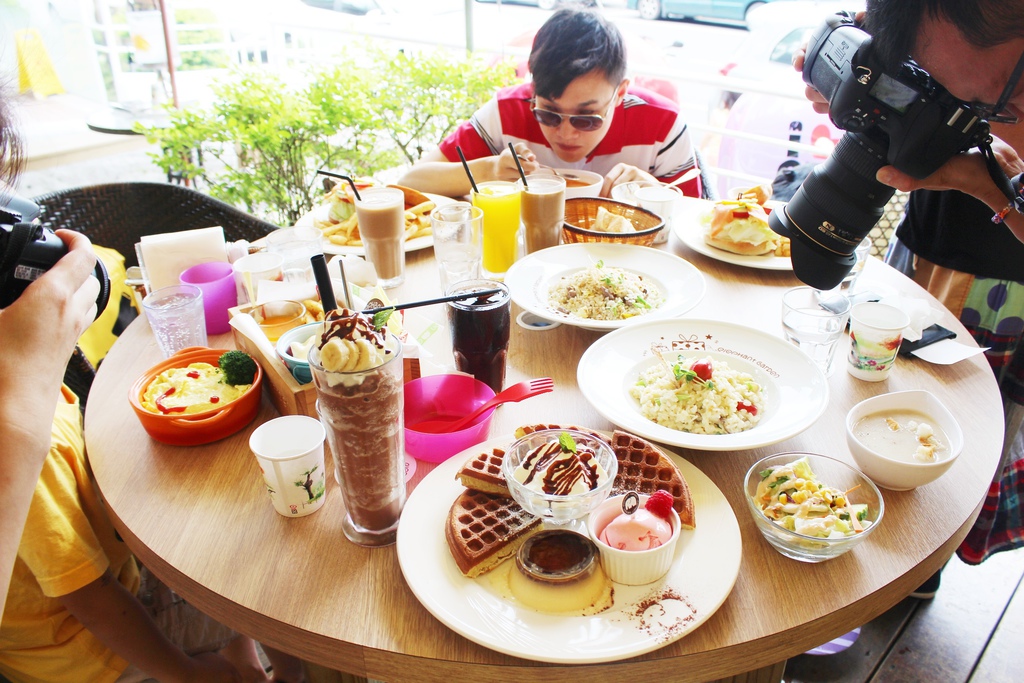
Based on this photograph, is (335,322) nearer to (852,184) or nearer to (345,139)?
(852,184)

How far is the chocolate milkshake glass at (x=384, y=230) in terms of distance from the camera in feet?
5.51

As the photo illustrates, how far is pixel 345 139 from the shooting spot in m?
3.47

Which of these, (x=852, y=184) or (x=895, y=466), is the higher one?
(x=852, y=184)

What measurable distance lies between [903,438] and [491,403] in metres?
0.73

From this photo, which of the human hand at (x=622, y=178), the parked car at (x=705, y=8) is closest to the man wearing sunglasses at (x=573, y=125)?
the human hand at (x=622, y=178)

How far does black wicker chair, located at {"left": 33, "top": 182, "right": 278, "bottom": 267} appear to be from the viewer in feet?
7.45

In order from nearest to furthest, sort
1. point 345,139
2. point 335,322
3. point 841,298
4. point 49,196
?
point 335,322, point 841,298, point 49,196, point 345,139

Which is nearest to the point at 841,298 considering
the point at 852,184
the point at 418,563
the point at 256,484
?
the point at 852,184

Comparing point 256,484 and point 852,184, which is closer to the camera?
point 256,484

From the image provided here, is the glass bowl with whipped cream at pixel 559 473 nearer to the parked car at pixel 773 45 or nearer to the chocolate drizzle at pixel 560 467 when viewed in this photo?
the chocolate drizzle at pixel 560 467

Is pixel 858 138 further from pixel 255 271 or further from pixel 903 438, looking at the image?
pixel 255 271

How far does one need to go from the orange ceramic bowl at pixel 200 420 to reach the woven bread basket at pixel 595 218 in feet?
3.23

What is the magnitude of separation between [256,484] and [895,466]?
3.44 ft

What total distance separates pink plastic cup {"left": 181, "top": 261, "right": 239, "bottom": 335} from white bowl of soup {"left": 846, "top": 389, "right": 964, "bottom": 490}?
1355 mm
